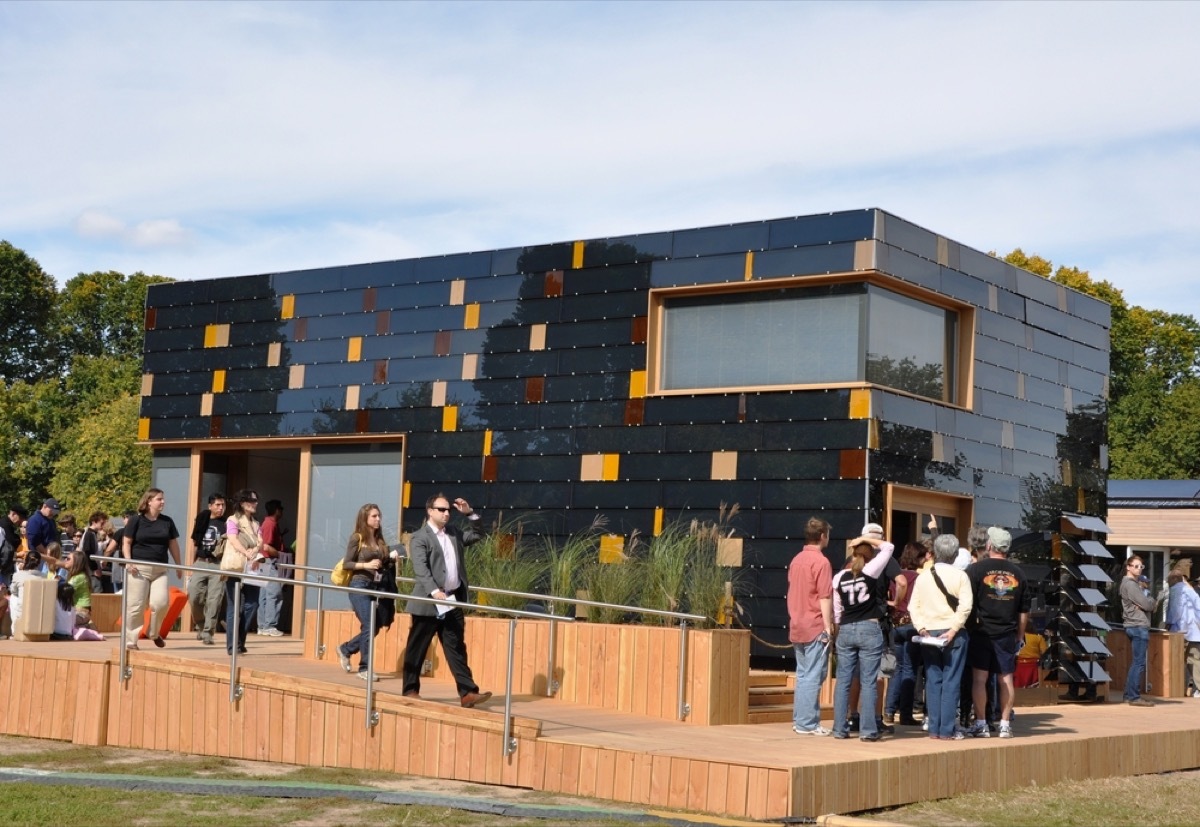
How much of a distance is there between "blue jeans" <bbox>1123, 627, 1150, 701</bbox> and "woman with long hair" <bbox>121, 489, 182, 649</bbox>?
35.7 feet

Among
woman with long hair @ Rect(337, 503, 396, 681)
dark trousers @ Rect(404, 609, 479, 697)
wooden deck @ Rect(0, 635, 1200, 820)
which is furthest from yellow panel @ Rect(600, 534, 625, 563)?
dark trousers @ Rect(404, 609, 479, 697)

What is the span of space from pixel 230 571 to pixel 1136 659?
35.5 feet

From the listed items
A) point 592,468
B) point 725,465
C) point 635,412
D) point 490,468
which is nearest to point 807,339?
point 725,465

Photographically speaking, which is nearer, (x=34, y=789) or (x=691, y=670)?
(x=34, y=789)

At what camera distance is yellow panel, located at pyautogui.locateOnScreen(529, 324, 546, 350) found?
61.0ft

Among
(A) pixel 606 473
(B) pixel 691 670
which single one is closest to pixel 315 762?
(B) pixel 691 670

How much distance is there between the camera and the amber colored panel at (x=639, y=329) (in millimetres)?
17797

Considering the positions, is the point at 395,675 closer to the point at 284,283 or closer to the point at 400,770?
the point at 400,770

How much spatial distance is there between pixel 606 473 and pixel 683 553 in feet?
10.4

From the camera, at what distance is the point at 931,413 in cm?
1712

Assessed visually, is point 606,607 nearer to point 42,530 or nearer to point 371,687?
point 371,687

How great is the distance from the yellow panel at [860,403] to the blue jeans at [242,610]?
6.08 m

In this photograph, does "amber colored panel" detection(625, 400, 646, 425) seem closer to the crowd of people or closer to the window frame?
the window frame

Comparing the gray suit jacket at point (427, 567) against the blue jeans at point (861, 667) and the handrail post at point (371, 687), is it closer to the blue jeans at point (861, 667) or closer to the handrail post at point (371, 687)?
the handrail post at point (371, 687)
